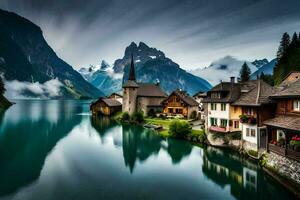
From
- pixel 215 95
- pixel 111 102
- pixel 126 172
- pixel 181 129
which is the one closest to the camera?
pixel 126 172

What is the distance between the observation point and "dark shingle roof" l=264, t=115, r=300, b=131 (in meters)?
21.3

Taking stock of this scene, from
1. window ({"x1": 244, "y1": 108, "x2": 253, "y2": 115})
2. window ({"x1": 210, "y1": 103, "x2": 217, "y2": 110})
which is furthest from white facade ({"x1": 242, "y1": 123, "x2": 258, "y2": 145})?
window ({"x1": 210, "y1": 103, "x2": 217, "y2": 110})

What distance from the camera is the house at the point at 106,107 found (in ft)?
295

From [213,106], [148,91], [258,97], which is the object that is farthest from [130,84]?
[258,97]

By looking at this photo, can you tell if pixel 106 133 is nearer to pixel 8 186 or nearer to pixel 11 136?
pixel 11 136

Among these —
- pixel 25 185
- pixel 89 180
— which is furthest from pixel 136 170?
pixel 25 185

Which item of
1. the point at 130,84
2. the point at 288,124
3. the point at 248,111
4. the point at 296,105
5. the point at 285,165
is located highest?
the point at 130,84

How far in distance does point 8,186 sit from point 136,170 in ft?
45.4

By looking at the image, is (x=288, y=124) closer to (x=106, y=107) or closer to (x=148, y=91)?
(x=148, y=91)

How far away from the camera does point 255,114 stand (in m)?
30.8

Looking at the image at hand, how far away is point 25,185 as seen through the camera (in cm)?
2186

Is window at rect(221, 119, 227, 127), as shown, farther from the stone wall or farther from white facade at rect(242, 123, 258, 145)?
the stone wall

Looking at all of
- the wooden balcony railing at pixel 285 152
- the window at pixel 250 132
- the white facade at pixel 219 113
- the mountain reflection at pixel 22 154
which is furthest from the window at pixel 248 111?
the mountain reflection at pixel 22 154

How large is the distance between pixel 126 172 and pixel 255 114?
19.3m
